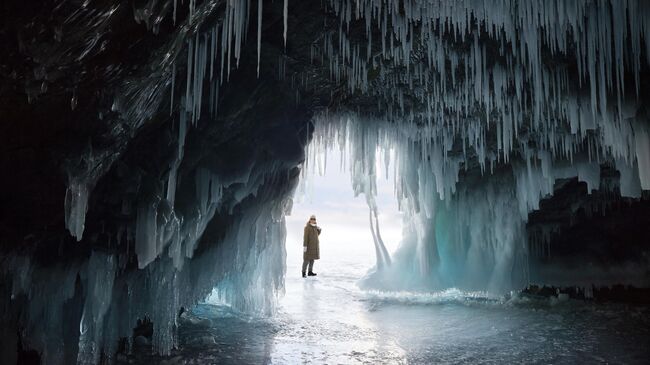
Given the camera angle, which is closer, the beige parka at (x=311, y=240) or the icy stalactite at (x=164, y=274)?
the icy stalactite at (x=164, y=274)

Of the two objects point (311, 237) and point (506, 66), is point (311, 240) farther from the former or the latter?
point (506, 66)

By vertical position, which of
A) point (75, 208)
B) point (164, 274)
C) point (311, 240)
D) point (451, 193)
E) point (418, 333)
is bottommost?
point (418, 333)

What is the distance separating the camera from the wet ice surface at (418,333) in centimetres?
628

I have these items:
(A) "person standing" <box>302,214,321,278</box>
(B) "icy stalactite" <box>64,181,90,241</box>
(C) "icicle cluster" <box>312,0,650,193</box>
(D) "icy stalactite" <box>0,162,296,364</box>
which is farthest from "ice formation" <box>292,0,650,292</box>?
(B) "icy stalactite" <box>64,181,90,241</box>

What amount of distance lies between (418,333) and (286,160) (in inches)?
159

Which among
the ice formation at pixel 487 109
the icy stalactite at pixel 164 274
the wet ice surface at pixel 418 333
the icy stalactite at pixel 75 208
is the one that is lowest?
the wet ice surface at pixel 418 333

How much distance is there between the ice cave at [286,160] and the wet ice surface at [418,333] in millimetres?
72

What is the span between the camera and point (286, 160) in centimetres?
792

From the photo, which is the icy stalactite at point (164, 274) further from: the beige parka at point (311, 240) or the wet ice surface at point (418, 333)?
the beige parka at point (311, 240)

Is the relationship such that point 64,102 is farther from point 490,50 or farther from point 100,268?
point 490,50

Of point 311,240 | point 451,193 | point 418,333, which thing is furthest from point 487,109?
point 311,240

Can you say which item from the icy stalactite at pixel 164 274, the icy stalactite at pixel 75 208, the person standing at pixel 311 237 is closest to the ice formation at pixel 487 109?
the icy stalactite at pixel 164 274

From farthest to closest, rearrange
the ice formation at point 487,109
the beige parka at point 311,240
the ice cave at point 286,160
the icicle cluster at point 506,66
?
the beige parka at point 311,240 → the ice formation at point 487,109 → the icicle cluster at point 506,66 → the ice cave at point 286,160

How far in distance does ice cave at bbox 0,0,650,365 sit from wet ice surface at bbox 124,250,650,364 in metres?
0.07
